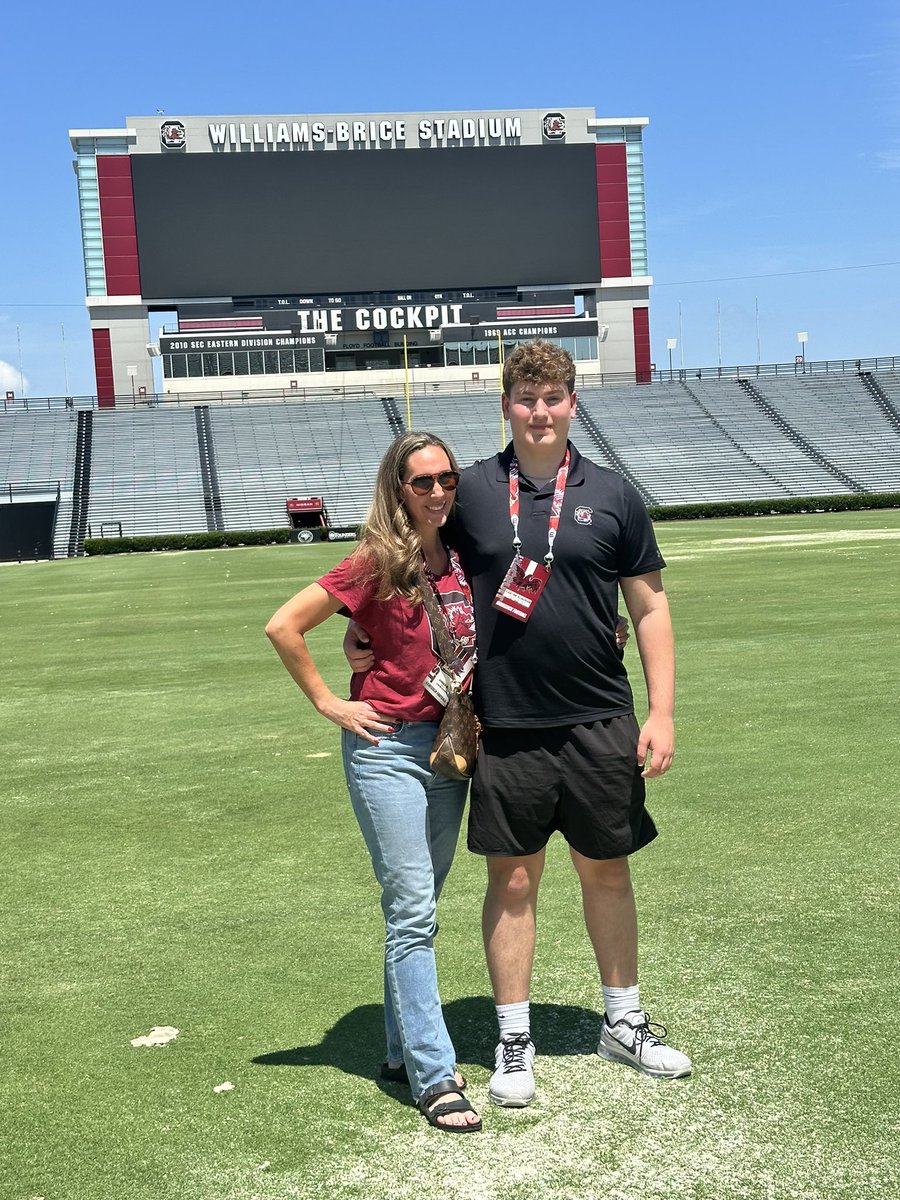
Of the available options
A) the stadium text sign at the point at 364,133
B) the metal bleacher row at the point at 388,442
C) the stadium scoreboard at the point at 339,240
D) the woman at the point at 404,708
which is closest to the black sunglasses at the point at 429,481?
the woman at the point at 404,708

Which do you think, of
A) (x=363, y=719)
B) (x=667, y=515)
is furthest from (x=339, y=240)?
(x=363, y=719)

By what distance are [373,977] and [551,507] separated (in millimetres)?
1961

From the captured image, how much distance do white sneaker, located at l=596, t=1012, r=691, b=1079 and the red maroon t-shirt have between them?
1.10 meters

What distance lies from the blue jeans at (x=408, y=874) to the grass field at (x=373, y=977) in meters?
0.21

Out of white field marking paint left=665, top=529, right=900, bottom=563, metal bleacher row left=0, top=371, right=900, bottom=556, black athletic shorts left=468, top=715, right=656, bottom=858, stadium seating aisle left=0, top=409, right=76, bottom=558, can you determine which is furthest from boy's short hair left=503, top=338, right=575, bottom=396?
metal bleacher row left=0, top=371, right=900, bottom=556

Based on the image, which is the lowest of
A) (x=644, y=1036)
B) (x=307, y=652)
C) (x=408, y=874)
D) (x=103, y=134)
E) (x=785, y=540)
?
(x=785, y=540)

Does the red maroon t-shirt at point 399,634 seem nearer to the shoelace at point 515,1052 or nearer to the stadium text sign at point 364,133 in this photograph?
the shoelace at point 515,1052

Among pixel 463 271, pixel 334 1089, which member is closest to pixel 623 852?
pixel 334 1089

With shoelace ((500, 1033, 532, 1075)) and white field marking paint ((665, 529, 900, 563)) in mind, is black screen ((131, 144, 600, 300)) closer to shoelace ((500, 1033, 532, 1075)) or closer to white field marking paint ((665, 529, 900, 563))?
white field marking paint ((665, 529, 900, 563))

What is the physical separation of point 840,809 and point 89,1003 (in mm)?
3801

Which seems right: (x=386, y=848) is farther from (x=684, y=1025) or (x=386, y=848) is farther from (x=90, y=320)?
(x=90, y=320)

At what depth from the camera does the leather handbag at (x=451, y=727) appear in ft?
12.8

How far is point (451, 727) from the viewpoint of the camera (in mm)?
3918

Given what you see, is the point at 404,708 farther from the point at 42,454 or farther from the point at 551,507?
the point at 42,454
